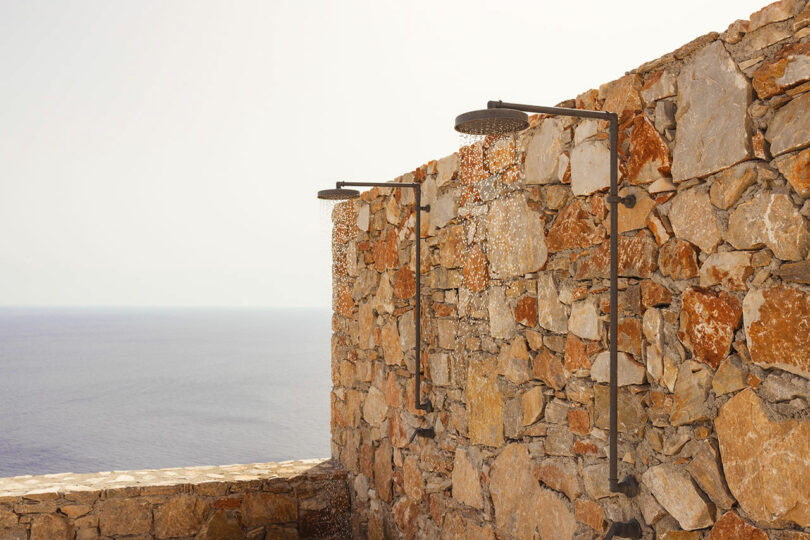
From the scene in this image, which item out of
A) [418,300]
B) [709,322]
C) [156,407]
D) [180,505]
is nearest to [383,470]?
[418,300]

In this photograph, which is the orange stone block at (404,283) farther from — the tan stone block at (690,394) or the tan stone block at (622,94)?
the tan stone block at (690,394)

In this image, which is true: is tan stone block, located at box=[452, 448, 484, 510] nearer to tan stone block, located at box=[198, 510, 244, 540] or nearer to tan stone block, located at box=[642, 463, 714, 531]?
tan stone block, located at box=[642, 463, 714, 531]

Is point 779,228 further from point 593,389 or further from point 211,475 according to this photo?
point 211,475

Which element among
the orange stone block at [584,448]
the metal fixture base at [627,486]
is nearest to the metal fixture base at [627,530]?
the metal fixture base at [627,486]

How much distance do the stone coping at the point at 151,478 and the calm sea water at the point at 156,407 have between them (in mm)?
38202

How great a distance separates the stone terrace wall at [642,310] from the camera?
201 cm

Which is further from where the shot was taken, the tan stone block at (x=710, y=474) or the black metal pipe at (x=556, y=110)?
the black metal pipe at (x=556, y=110)

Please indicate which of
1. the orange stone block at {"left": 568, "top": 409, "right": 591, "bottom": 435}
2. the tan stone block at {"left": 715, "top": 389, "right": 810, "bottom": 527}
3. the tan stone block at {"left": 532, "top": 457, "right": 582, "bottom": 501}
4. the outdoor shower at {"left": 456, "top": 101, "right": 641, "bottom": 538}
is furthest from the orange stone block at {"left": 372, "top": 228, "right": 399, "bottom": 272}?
the tan stone block at {"left": 715, "top": 389, "right": 810, "bottom": 527}

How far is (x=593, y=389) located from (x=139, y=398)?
65710mm

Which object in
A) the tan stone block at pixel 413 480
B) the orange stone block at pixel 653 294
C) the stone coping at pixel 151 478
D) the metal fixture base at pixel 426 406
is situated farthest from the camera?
the stone coping at pixel 151 478

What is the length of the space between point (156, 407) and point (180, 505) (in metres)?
57.8

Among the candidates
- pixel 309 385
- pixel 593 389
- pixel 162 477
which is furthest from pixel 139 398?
pixel 593 389

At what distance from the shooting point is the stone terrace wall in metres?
2.01

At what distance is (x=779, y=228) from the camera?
1991 millimetres
